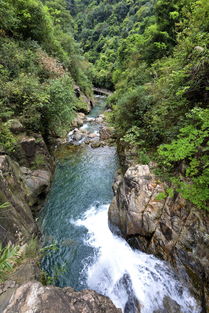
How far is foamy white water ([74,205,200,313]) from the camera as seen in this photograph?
3738 mm

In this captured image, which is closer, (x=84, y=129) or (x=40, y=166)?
(x=40, y=166)

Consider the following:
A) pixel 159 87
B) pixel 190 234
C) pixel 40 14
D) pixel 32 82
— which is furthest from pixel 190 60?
pixel 40 14

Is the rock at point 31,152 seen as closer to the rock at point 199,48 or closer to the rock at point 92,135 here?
the rock at point 92,135

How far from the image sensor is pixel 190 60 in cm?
539

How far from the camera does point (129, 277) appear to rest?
14.1 feet

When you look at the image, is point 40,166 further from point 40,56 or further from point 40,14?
point 40,14

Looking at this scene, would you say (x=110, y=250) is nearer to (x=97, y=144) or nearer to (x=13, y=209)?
(x=13, y=209)

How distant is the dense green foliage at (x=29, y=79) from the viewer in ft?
23.4

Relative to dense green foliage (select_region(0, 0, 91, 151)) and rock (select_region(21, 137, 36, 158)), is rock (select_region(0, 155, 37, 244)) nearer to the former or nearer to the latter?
dense green foliage (select_region(0, 0, 91, 151))

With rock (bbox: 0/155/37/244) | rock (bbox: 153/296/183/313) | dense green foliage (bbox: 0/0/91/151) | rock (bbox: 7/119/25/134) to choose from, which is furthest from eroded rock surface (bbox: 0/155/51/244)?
rock (bbox: 153/296/183/313)

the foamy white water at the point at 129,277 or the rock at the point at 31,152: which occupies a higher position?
the rock at the point at 31,152

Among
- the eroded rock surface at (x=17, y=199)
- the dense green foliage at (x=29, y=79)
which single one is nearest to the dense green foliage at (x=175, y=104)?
the dense green foliage at (x=29, y=79)

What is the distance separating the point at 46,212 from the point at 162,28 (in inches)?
625

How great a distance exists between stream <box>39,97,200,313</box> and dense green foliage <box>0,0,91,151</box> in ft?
11.0
